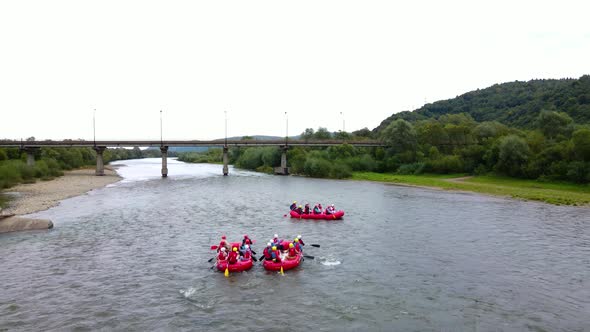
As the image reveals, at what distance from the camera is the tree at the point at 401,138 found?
10738 cm

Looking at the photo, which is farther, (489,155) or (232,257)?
(489,155)

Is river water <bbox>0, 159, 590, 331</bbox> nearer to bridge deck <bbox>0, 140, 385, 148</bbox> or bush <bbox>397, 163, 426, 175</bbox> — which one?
bush <bbox>397, 163, 426, 175</bbox>

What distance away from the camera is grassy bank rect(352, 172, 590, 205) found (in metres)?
58.5

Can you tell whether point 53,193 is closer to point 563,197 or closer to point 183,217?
point 183,217

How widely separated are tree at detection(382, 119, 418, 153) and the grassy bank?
1373 centimetres

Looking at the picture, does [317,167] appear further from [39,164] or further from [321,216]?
[39,164]

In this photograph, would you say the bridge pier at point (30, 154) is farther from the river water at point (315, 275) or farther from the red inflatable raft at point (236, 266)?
the red inflatable raft at point (236, 266)

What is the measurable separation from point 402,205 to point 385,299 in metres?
34.5

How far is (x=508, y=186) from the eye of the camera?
7219cm

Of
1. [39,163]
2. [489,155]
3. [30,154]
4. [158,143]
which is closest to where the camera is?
[489,155]

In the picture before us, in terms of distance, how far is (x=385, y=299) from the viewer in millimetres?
22359

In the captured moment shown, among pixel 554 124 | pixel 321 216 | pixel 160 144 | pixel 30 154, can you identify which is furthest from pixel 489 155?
pixel 30 154

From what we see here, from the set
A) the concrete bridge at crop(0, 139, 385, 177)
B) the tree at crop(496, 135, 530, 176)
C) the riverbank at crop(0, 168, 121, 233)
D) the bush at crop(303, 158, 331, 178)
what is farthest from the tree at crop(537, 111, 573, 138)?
the riverbank at crop(0, 168, 121, 233)

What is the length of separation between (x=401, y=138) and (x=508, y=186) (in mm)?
37916
